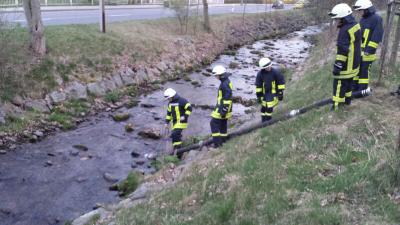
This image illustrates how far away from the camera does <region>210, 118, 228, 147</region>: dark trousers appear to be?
11.2 meters

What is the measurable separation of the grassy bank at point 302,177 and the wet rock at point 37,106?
29.3 ft

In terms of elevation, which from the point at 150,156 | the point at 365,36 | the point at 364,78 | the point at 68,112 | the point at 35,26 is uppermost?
the point at 365,36

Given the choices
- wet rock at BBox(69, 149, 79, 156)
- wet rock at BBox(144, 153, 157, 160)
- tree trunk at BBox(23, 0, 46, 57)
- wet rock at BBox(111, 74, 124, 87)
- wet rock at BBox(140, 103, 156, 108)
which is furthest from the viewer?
wet rock at BBox(111, 74, 124, 87)

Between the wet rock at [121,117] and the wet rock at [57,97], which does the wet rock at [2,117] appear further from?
the wet rock at [121,117]

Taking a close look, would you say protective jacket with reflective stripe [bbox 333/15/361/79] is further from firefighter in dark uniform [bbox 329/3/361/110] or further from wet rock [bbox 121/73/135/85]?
wet rock [bbox 121/73/135/85]

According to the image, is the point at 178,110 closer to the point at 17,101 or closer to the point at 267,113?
the point at 267,113

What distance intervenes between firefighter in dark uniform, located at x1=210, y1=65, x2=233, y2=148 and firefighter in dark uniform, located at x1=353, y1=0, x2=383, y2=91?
3.26 metres

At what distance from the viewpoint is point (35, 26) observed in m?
17.8

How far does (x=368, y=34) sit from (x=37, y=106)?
487 inches

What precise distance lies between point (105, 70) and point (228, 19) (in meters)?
20.3

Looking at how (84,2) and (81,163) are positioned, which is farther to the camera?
(84,2)

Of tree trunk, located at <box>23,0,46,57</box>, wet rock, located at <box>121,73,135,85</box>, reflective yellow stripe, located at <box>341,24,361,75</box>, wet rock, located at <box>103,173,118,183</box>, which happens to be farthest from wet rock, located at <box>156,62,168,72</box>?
reflective yellow stripe, located at <box>341,24,361,75</box>

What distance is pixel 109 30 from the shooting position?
23.7 metres

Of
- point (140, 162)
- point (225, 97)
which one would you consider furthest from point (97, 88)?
point (225, 97)
